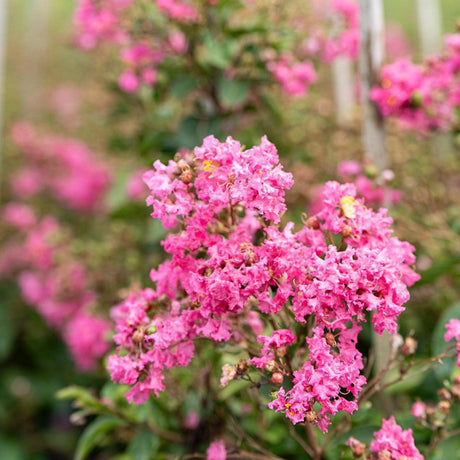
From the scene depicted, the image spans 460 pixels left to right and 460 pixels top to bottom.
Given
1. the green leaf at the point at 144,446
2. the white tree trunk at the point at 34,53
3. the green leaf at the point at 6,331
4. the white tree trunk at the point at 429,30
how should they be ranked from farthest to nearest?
the white tree trunk at the point at 34,53
the white tree trunk at the point at 429,30
the green leaf at the point at 6,331
the green leaf at the point at 144,446

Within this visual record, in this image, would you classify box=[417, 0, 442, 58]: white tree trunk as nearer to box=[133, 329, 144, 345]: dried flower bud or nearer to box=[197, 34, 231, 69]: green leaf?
box=[197, 34, 231, 69]: green leaf

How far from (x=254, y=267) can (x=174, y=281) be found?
19 cm

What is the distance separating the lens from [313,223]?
2.98ft

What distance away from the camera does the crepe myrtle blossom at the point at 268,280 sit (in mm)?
780

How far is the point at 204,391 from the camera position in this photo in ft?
4.57

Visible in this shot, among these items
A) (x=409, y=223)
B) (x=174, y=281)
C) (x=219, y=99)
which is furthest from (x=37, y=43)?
(x=174, y=281)

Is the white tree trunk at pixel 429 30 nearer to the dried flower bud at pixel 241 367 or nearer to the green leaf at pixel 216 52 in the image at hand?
the green leaf at pixel 216 52

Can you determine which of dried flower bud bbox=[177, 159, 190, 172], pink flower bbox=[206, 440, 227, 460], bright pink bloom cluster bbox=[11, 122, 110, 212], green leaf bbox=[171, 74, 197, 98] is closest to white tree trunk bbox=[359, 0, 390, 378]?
green leaf bbox=[171, 74, 197, 98]

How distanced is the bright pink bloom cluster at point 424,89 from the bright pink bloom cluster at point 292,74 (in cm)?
39

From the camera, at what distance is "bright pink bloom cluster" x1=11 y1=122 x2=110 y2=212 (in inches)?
128

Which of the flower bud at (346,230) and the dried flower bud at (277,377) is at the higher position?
the flower bud at (346,230)

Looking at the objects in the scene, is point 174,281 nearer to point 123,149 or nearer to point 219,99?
point 219,99

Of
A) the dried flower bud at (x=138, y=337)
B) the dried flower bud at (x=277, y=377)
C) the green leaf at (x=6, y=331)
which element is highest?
Result: the dried flower bud at (x=138, y=337)

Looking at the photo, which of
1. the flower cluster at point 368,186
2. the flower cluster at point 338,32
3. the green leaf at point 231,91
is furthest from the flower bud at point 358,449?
the flower cluster at point 338,32
